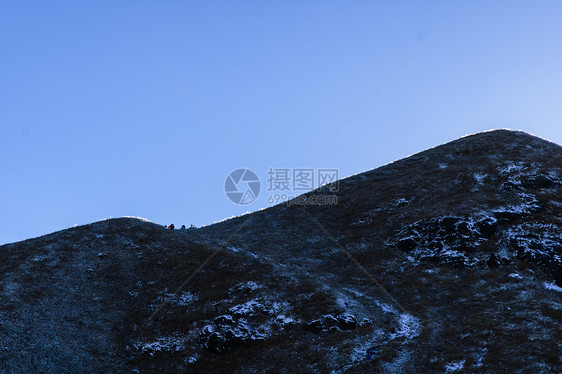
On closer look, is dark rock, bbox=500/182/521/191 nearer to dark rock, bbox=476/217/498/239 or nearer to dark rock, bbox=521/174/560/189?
dark rock, bbox=521/174/560/189

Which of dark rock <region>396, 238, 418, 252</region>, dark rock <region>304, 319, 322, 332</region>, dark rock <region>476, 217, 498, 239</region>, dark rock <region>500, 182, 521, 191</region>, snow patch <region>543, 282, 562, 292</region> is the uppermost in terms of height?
dark rock <region>500, 182, 521, 191</region>

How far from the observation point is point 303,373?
2914 centimetres

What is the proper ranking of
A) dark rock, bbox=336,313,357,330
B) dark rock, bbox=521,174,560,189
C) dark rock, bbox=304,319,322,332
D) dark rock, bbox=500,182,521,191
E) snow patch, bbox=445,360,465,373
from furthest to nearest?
dark rock, bbox=500,182,521,191 < dark rock, bbox=521,174,560,189 < dark rock, bbox=304,319,322,332 < dark rock, bbox=336,313,357,330 < snow patch, bbox=445,360,465,373

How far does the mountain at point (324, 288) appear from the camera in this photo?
30.2 meters

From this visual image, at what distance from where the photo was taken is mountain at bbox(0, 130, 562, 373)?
99.0 ft

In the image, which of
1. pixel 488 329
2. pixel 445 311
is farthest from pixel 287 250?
pixel 488 329

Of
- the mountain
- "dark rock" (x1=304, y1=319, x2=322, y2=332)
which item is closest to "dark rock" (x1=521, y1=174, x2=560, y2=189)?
the mountain

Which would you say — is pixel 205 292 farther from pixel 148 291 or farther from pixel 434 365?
pixel 434 365

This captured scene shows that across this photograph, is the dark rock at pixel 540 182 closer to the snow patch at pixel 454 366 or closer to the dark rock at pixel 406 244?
the dark rock at pixel 406 244

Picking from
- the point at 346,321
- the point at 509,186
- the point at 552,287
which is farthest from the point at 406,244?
the point at 509,186

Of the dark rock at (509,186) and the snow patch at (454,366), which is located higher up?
the dark rock at (509,186)

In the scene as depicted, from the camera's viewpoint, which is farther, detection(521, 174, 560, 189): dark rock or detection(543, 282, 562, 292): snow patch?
detection(521, 174, 560, 189): dark rock

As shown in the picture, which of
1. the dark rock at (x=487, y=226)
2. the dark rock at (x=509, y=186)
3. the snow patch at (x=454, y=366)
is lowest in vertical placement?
the snow patch at (x=454, y=366)

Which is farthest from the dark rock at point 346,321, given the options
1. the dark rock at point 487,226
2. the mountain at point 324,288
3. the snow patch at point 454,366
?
the dark rock at point 487,226
